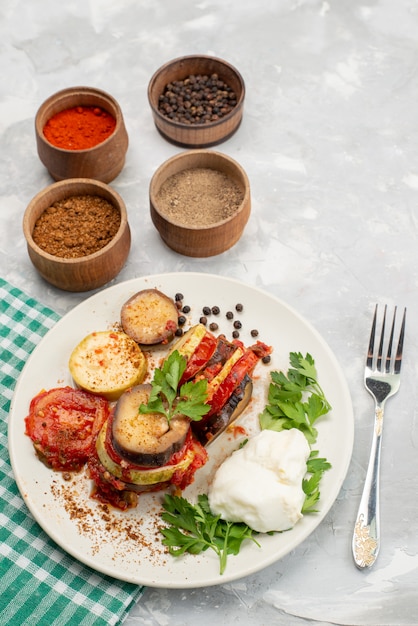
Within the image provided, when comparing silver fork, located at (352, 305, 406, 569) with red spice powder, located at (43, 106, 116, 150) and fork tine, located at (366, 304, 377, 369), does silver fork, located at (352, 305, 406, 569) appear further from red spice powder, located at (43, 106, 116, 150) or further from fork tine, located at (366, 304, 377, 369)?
red spice powder, located at (43, 106, 116, 150)

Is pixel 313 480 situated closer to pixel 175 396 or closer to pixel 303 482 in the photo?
pixel 303 482

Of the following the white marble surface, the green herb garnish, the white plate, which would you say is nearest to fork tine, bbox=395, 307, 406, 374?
the white marble surface

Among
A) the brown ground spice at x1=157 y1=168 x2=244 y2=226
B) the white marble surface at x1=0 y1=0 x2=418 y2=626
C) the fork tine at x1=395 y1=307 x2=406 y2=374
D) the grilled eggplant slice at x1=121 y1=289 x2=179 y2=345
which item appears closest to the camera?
the white marble surface at x1=0 y1=0 x2=418 y2=626

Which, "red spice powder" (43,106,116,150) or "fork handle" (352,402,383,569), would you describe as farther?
"red spice powder" (43,106,116,150)

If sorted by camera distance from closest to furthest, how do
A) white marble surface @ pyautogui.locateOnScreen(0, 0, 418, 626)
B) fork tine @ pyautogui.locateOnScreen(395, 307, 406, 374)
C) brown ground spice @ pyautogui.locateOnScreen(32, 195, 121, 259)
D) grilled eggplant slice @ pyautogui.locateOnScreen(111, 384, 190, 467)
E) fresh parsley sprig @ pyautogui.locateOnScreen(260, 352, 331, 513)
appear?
1. grilled eggplant slice @ pyautogui.locateOnScreen(111, 384, 190, 467)
2. white marble surface @ pyautogui.locateOnScreen(0, 0, 418, 626)
3. fresh parsley sprig @ pyautogui.locateOnScreen(260, 352, 331, 513)
4. fork tine @ pyautogui.locateOnScreen(395, 307, 406, 374)
5. brown ground spice @ pyautogui.locateOnScreen(32, 195, 121, 259)

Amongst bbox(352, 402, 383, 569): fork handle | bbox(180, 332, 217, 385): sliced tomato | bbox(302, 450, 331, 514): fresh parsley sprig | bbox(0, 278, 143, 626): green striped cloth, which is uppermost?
bbox(180, 332, 217, 385): sliced tomato

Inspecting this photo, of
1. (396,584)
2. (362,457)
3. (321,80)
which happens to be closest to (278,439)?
(362,457)

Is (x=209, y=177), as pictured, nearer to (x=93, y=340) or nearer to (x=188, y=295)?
(x=188, y=295)

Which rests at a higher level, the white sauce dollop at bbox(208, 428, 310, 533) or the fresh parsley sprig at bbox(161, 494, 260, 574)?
the white sauce dollop at bbox(208, 428, 310, 533)
